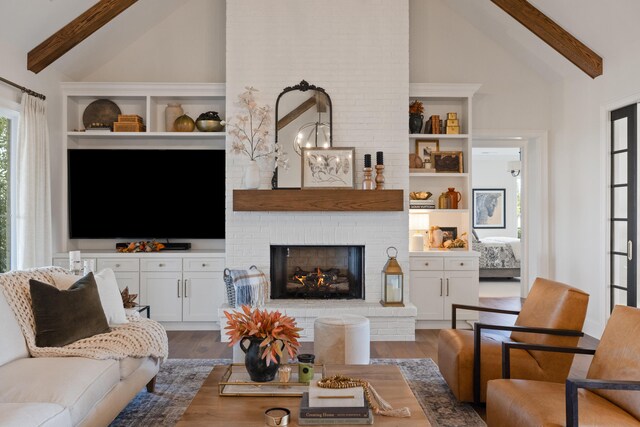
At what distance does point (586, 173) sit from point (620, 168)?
0.53 meters

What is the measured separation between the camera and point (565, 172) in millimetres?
6227

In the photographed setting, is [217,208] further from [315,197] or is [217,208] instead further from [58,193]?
[58,193]

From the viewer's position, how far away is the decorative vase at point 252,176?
5.46m

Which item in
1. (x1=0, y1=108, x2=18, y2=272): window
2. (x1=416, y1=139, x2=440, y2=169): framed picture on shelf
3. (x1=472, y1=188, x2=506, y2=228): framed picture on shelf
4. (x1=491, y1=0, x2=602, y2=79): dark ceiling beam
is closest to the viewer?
(x1=0, y1=108, x2=18, y2=272): window

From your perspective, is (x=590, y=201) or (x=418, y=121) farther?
(x=418, y=121)

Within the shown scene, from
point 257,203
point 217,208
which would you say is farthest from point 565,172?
point 217,208

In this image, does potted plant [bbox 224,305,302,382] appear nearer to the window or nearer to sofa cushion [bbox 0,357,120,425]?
sofa cushion [bbox 0,357,120,425]

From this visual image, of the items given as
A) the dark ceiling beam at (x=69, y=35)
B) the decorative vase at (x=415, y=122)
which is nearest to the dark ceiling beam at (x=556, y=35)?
the decorative vase at (x=415, y=122)

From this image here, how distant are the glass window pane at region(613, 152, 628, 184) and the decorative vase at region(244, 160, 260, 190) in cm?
340

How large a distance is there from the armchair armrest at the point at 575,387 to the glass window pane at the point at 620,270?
10.6 feet

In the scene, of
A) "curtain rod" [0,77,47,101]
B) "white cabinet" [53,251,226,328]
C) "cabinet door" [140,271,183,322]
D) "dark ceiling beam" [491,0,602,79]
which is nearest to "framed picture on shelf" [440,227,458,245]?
"dark ceiling beam" [491,0,602,79]

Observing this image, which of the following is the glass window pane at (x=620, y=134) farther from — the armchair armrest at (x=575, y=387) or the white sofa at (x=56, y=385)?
the white sofa at (x=56, y=385)

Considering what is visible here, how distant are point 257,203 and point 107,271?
1.84 meters

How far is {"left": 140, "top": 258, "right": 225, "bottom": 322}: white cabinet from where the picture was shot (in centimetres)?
573
